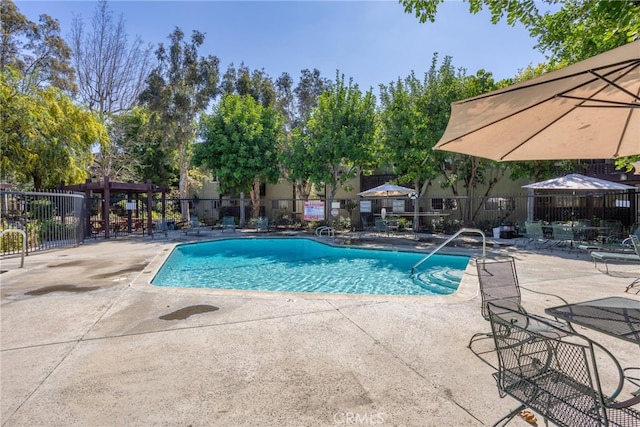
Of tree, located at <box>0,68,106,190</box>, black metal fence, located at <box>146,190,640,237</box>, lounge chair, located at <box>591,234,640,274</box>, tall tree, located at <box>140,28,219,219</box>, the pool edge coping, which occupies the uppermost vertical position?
tall tree, located at <box>140,28,219,219</box>

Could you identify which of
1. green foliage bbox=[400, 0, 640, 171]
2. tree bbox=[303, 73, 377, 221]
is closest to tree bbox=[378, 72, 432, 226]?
tree bbox=[303, 73, 377, 221]

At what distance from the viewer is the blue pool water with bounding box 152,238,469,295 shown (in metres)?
7.70

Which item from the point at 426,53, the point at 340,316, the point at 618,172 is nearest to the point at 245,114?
the point at 426,53

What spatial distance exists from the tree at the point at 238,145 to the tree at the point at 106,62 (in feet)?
36.8

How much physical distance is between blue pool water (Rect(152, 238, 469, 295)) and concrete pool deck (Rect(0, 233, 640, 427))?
2.08 meters

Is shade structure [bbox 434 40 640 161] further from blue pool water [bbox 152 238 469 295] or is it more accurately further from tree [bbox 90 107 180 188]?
tree [bbox 90 107 180 188]

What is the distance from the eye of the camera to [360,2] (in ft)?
27.4

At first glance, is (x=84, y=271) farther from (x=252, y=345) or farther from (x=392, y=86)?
(x=392, y=86)

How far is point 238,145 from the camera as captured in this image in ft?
58.0

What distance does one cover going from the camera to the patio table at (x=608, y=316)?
230 centimetres

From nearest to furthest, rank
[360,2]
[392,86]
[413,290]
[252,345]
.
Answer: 1. [252,345]
2. [413,290]
3. [360,2]
4. [392,86]

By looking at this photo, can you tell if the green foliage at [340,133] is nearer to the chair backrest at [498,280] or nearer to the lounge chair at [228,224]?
the lounge chair at [228,224]

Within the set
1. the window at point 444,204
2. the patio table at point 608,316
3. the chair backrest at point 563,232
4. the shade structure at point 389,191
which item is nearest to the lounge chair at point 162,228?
the shade structure at point 389,191

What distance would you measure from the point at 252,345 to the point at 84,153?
52.1ft
